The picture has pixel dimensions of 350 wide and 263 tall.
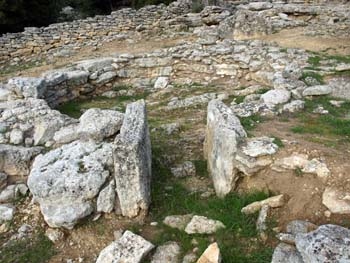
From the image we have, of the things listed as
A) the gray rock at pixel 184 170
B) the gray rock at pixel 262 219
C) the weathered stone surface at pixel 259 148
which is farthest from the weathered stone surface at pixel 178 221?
the weathered stone surface at pixel 259 148

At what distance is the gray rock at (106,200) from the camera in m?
4.84

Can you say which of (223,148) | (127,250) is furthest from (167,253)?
(223,148)

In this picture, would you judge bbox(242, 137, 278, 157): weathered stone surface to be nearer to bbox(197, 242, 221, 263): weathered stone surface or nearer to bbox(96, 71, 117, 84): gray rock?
bbox(197, 242, 221, 263): weathered stone surface

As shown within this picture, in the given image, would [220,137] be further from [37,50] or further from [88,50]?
[37,50]

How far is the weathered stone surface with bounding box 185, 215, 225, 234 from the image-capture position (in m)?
4.55

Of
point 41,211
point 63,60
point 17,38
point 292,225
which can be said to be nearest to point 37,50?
point 17,38

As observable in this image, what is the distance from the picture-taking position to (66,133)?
612 cm

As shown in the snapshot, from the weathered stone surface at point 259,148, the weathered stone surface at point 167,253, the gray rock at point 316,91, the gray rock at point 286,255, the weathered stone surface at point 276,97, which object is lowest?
the weathered stone surface at point 167,253

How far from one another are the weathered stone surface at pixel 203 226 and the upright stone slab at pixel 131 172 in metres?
0.61

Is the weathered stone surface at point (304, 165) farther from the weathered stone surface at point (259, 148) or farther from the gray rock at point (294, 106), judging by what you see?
the gray rock at point (294, 106)

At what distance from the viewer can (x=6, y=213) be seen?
16.8 ft

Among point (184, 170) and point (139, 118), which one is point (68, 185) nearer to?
point (139, 118)

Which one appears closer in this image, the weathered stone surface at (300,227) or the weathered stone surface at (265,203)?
the weathered stone surface at (300,227)

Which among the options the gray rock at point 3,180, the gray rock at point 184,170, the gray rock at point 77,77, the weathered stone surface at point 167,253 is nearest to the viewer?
the weathered stone surface at point 167,253
